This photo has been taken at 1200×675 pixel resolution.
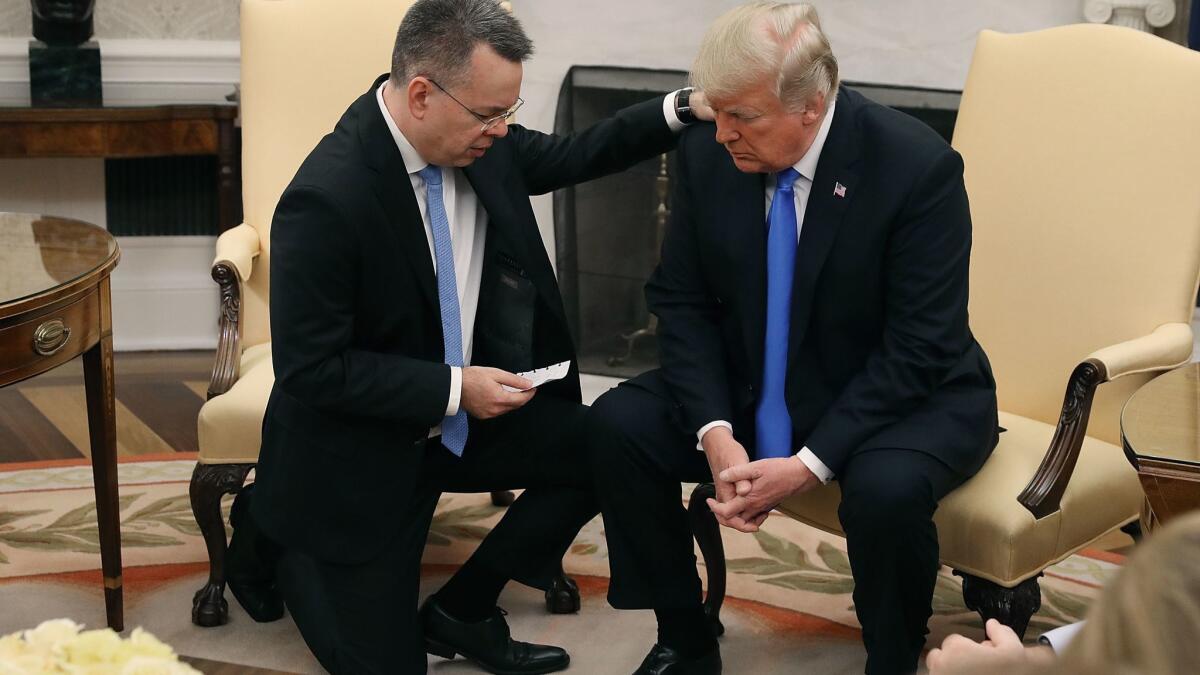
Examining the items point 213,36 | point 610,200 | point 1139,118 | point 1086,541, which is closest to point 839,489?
point 1086,541

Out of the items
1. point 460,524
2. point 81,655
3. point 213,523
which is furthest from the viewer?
point 460,524

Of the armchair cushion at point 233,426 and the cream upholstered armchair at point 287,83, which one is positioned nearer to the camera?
the armchair cushion at point 233,426

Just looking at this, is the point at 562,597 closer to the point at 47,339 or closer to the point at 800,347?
the point at 800,347

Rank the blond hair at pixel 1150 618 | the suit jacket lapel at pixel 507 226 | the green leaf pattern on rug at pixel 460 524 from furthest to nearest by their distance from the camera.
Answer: the green leaf pattern on rug at pixel 460 524 < the suit jacket lapel at pixel 507 226 < the blond hair at pixel 1150 618

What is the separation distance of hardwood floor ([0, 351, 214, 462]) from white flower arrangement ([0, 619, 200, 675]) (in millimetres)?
2597

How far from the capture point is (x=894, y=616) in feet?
7.91

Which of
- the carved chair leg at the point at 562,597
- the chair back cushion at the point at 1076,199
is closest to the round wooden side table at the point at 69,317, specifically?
the carved chair leg at the point at 562,597

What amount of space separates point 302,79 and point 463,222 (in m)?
0.85

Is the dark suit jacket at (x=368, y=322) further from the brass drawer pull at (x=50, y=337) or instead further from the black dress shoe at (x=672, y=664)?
the black dress shoe at (x=672, y=664)

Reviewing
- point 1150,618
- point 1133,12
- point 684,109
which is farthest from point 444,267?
point 1133,12

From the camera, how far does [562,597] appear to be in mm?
3037

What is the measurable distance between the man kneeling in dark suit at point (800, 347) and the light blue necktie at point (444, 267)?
11.7 inches

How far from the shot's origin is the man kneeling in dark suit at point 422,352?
2.48 metres

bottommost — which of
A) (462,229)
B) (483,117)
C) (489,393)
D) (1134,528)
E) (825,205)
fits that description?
(1134,528)
